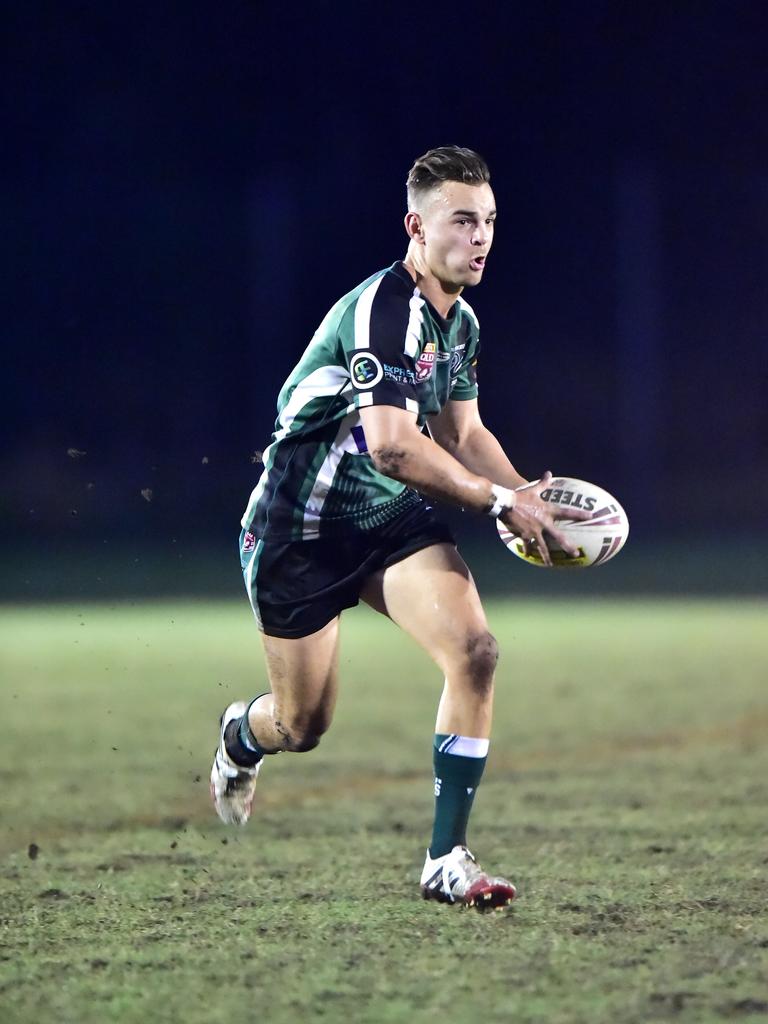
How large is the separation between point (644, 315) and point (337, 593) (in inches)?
895

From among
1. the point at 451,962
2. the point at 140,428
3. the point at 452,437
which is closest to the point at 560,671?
the point at 452,437

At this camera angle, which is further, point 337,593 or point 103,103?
point 103,103

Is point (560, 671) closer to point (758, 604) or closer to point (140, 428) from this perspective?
point (758, 604)

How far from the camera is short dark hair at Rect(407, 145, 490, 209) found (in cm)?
482

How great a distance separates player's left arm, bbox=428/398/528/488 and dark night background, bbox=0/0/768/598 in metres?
20.3

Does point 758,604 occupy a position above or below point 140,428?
below

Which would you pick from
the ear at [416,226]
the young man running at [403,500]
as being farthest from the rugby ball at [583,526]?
the ear at [416,226]

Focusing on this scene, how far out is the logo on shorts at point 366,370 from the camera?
4.61 m

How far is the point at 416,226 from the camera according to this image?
4918 mm

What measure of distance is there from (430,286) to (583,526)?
90 centimetres

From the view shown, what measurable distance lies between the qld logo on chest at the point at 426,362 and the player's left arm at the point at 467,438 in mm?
553

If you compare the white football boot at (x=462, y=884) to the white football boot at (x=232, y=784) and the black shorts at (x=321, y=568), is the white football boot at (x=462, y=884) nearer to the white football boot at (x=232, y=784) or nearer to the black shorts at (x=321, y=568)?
the black shorts at (x=321, y=568)

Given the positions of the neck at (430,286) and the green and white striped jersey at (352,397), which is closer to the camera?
the green and white striped jersey at (352,397)

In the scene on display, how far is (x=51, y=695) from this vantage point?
11.2m
